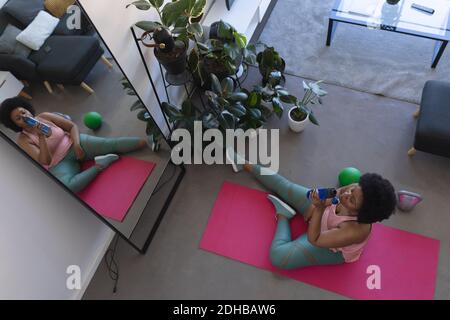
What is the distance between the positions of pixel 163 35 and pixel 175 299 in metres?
1.40

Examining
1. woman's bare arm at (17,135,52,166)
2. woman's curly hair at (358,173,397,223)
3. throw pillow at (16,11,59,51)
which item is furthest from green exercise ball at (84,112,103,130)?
woman's curly hair at (358,173,397,223)

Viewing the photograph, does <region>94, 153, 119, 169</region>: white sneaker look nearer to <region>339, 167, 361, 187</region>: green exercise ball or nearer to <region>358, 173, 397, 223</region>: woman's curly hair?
<region>358, 173, 397, 223</region>: woman's curly hair

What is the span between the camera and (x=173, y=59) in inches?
66.5

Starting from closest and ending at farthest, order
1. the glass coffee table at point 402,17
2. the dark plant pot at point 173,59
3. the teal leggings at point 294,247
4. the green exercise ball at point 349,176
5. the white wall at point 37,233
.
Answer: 1. the white wall at point 37,233
2. the dark plant pot at point 173,59
3. the teal leggings at point 294,247
4. the green exercise ball at point 349,176
5. the glass coffee table at point 402,17

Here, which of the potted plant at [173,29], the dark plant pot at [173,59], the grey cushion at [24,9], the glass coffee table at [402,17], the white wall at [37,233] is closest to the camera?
the grey cushion at [24,9]

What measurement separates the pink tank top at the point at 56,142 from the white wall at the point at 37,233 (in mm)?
90

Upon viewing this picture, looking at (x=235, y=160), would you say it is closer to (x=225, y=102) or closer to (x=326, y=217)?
(x=225, y=102)

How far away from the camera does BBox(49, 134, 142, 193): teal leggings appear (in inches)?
60.9

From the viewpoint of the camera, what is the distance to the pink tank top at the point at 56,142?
143cm

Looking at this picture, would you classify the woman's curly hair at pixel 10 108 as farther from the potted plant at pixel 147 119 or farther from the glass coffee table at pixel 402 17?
the glass coffee table at pixel 402 17

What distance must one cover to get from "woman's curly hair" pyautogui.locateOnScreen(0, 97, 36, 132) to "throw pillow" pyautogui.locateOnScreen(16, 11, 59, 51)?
22 cm

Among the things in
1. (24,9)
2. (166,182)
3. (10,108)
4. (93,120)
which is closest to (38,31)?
(24,9)

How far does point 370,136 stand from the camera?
7.64 ft

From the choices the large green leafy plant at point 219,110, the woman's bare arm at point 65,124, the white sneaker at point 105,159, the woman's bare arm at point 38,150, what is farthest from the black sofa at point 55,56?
the large green leafy plant at point 219,110
